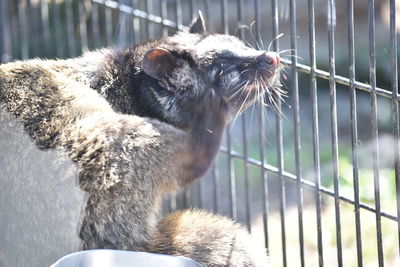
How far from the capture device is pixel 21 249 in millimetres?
3346

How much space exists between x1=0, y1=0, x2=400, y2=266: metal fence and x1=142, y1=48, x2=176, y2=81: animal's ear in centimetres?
49

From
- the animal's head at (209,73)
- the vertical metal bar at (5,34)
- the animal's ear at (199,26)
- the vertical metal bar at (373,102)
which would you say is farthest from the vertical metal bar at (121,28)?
the vertical metal bar at (373,102)

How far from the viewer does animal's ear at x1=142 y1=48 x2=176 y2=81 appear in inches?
152

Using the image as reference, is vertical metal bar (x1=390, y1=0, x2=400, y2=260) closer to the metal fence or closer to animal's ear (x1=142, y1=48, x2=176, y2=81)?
the metal fence

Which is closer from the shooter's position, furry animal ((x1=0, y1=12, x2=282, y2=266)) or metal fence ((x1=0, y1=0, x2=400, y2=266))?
furry animal ((x1=0, y1=12, x2=282, y2=266))

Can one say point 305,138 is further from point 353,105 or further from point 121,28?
point 353,105

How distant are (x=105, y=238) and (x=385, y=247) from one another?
6.76 ft

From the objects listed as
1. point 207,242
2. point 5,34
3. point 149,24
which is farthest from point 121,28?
point 207,242

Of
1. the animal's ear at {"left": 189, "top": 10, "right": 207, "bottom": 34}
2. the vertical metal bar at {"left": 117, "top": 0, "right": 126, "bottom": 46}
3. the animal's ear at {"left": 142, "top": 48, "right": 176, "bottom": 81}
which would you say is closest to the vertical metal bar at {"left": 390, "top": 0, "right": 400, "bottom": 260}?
the animal's ear at {"left": 142, "top": 48, "right": 176, "bottom": 81}

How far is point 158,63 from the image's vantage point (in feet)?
12.8

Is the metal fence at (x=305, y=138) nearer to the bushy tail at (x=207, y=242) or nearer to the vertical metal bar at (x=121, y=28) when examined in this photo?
the vertical metal bar at (x=121, y=28)

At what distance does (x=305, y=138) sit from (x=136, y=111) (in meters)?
3.16

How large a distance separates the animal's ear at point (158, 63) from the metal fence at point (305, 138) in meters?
0.49

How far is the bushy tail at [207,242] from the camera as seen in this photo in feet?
11.3
